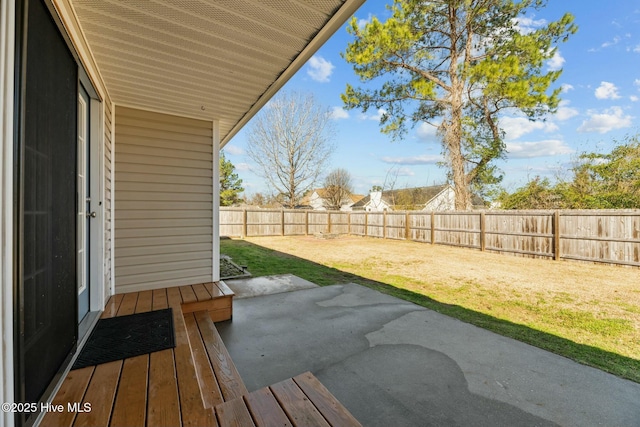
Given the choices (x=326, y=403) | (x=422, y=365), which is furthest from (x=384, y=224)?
(x=326, y=403)

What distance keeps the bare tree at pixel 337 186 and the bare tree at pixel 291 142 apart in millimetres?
2845

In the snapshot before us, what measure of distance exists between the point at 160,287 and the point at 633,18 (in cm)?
1391

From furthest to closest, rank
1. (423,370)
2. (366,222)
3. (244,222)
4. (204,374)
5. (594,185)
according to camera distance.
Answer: (366,222), (244,222), (594,185), (423,370), (204,374)

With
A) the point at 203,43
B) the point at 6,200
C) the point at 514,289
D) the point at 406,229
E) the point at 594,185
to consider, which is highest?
the point at 203,43

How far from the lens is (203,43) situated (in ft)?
6.62

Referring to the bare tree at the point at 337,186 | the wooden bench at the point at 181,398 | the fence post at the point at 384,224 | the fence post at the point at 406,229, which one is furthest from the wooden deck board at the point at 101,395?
the bare tree at the point at 337,186

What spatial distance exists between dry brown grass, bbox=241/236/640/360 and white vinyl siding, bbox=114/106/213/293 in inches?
129

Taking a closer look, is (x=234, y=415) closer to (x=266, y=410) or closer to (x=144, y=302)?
(x=266, y=410)

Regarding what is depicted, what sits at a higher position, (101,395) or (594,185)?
(594,185)

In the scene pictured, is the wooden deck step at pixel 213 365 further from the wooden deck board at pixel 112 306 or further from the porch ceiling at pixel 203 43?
the porch ceiling at pixel 203 43

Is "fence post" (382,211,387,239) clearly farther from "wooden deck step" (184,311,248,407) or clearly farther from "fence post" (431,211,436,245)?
"wooden deck step" (184,311,248,407)

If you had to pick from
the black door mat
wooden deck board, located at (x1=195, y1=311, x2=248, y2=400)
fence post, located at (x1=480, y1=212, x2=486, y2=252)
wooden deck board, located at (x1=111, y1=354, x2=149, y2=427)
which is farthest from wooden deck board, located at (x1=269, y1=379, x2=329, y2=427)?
fence post, located at (x1=480, y1=212, x2=486, y2=252)

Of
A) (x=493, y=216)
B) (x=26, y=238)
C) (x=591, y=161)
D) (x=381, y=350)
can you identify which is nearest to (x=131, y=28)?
(x=26, y=238)

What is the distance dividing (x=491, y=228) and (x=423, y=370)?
762 cm
